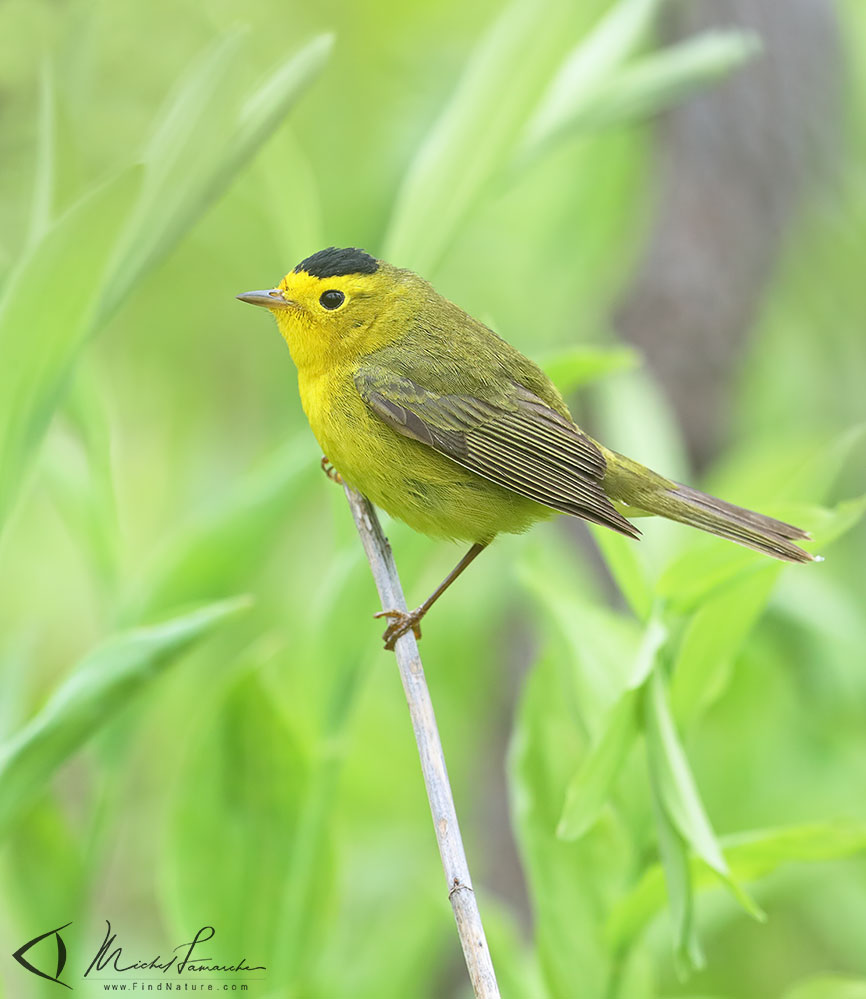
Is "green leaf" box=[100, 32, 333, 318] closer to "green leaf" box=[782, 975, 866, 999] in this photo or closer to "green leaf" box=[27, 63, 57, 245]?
"green leaf" box=[27, 63, 57, 245]

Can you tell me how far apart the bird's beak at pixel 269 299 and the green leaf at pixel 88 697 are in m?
0.75

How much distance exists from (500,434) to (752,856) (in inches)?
34.6

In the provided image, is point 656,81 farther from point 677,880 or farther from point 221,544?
point 677,880

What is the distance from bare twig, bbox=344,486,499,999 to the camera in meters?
1.44

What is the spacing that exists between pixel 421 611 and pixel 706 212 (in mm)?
2660

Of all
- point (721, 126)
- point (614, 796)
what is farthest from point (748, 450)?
point (614, 796)

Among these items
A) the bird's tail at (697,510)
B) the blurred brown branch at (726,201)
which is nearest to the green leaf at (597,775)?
the bird's tail at (697,510)

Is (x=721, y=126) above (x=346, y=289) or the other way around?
above

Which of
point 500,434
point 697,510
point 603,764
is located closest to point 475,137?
point 500,434

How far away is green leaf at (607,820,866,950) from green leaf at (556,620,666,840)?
15 centimetres

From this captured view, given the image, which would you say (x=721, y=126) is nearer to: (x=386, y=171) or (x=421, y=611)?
(x=386, y=171)

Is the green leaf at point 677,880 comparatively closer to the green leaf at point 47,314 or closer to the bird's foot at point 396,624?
the bird's foot at point 396,624

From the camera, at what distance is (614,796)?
1.81 metres

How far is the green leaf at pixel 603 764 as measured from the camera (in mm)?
1556
